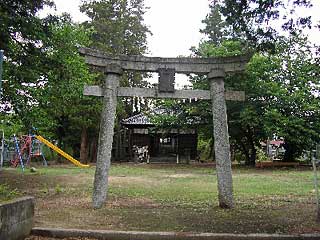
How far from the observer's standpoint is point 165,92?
9.68 m

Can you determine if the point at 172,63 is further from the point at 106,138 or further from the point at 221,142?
the point at 106,138

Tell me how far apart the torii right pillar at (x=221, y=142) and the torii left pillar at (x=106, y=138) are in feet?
8.43

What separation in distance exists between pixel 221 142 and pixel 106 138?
2.93 m

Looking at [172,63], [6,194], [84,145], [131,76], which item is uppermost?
[131,76]

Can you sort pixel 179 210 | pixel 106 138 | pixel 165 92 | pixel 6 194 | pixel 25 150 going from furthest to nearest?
1. pixel 25 150
2. pixel 165 92
3. pixel 106 138
4. pixel 179 210
5. pixel 6 194

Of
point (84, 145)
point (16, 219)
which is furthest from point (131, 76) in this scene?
A: point (16, 219)

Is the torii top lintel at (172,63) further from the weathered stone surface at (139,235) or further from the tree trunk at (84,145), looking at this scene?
the tree trunk at (84,145)

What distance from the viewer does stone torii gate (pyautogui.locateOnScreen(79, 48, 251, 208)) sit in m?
9.17

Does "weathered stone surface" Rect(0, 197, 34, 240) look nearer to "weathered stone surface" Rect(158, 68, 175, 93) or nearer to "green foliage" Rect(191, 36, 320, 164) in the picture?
"weathered stone surface" Rect(158, 68, 175, 93)

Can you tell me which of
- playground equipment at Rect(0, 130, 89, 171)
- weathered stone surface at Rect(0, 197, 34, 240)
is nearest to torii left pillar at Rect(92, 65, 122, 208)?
weathered stone surface at Rect(0, 197, 34, 240)

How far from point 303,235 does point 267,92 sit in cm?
1740

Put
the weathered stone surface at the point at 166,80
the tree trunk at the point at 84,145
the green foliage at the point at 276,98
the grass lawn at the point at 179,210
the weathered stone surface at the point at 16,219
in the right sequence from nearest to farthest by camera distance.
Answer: the weathered stone surface at the point at 16,219, the grass lawn at the point at 179,210, the weathered stone surface at the point at 166,80, the green foliage at the point at 276,98, the tree trunk at the point at 84,145

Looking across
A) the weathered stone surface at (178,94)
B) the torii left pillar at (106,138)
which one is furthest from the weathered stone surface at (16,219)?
the weathered stone surface at (178,94)

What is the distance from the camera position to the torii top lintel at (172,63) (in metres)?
9.66
